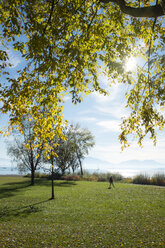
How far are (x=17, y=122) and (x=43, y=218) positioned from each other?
737cm

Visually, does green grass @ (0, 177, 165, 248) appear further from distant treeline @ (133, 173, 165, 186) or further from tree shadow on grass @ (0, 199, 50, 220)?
distant treeline @ (133, 173, 165, 186)

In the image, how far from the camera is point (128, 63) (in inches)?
368

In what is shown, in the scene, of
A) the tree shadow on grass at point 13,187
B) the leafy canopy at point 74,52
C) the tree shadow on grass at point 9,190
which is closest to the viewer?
the leafy canopy at point 74,52

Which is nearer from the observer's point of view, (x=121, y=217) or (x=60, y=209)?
(x=121, y=217)

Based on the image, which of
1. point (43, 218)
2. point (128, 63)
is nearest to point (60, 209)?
point (43, 218)

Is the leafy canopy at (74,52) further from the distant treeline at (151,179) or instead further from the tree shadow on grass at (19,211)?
the distant treeline at (151,179)

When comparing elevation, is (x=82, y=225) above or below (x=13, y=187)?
above

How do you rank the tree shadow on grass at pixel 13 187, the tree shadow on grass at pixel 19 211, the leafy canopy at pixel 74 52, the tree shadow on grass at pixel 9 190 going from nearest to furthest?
the leafy canopy at pixel 74 52, the tree shadow on grass at pixel 19 211, the tree shadow on grass at pixel 9 190, the tree shadow on grass at pixel 13 187

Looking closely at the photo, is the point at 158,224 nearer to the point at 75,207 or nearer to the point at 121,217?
the point at 121,217

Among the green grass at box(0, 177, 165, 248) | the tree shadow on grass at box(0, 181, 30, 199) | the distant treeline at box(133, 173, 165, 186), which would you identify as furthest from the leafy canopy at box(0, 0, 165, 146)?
the distant treeline at box(133, 173, 165, 186)

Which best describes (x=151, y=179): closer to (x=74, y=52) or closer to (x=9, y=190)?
(x=9, y=190)

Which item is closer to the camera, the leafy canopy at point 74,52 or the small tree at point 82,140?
the leafy canopy at point 74,52

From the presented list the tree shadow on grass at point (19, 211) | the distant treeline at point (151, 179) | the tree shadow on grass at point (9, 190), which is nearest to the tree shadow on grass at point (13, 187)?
the tree shadow on grass at point (9, 190)

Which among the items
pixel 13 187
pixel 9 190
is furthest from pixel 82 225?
pixel 13 187
